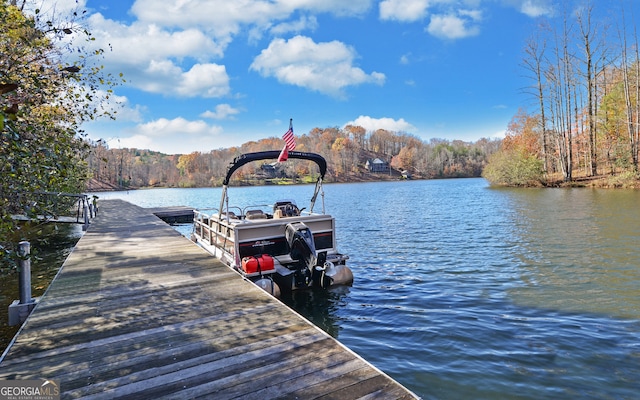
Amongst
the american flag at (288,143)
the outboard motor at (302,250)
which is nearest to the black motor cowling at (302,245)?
the outboard motor at (302,250)

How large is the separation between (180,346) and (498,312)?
586 cm

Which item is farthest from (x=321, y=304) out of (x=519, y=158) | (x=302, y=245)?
(x=519, y=158)

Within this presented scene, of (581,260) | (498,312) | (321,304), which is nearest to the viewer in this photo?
(498,312)

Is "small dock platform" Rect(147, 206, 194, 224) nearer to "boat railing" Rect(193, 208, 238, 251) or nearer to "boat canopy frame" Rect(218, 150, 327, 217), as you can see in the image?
"boat railing" Rect(193, 208, 238, 251)

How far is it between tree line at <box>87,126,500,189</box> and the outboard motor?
85825 mm

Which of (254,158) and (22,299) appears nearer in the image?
(22,299)

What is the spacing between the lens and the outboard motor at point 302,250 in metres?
8.48

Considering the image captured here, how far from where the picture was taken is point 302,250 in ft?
28.0

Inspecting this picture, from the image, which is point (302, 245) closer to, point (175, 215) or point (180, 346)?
point (180, 346)

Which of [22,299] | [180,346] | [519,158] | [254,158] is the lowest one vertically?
[180,346]

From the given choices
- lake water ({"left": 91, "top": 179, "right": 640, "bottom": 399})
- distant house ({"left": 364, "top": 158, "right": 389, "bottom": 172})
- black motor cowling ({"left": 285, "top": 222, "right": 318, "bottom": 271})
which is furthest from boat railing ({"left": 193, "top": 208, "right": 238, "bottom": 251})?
distant house ({"left": 364, "top": 158, "right": 389, "bottom": 172})

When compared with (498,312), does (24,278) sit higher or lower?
higher

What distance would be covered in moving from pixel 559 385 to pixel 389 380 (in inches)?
109

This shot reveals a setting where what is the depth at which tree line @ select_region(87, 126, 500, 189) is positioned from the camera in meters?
105
